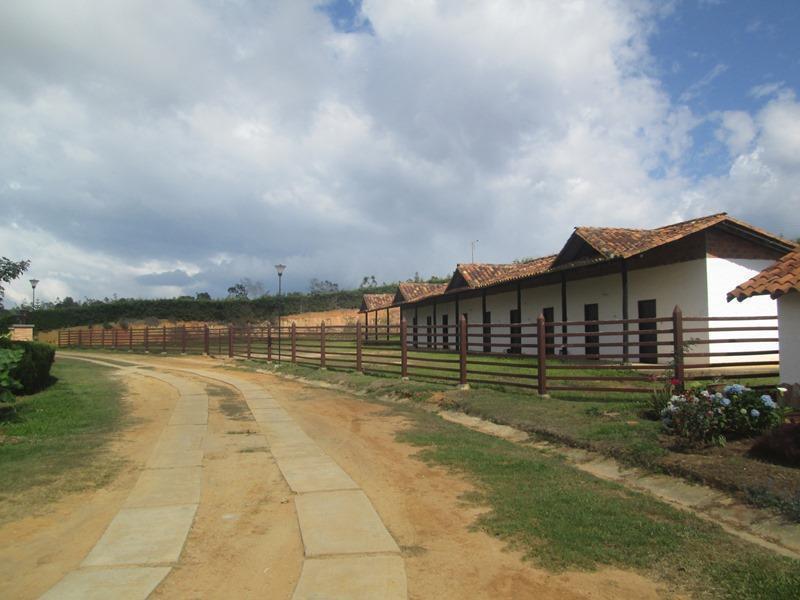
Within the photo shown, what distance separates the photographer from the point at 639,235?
21.6 meters

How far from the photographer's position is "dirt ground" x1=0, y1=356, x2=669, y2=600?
160 inches

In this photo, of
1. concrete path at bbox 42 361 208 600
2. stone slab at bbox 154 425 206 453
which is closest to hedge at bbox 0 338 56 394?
stone slab at bbox 154 425 206 453

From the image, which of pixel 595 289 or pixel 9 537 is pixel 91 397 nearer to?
pixel 9 537

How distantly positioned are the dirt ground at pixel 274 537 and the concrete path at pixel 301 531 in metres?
0.11

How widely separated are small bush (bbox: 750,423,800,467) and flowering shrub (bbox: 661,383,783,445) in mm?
444

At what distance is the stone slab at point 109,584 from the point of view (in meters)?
3.88

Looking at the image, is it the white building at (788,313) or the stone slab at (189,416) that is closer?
the white building at (788,313)

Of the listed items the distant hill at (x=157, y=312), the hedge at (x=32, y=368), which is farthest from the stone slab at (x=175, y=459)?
the distant hill at (x=157, y=312)

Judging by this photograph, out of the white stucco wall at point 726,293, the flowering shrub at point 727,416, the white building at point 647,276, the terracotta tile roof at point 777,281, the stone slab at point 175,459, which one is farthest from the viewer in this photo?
the white building at point 647,276

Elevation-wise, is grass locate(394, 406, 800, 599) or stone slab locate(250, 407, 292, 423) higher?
stone slab locate(250, 407, 292, 423)

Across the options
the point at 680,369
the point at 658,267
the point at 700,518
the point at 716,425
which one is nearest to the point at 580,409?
the point at 680,369

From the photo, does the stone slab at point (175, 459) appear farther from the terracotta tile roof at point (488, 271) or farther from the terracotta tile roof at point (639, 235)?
the terracotta tile roof at point (488, 271)

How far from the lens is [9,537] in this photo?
5035 millimetres

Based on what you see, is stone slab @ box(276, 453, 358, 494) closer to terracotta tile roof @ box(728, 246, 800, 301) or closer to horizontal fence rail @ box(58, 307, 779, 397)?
horizontal fence rail @ box(58, 307, 779, 397)
